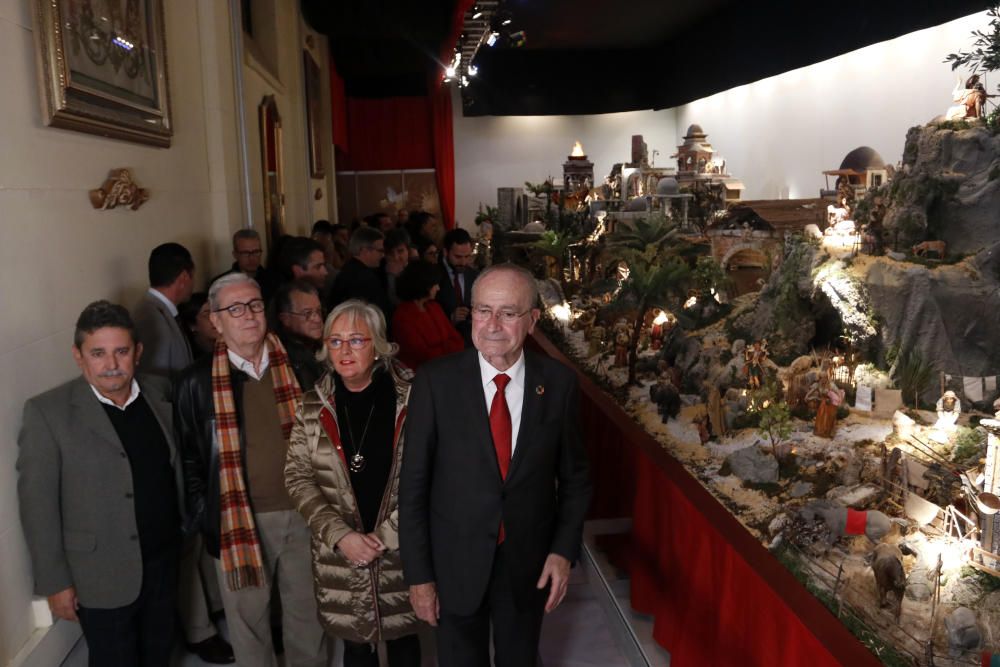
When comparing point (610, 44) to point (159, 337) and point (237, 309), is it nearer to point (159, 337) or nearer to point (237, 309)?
point (159, 337)

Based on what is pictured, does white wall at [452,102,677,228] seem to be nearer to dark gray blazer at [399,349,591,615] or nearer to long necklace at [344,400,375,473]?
long necklace at [344,400,375,473]

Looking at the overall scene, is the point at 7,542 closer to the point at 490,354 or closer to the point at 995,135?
the point at 490,354

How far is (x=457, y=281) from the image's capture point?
5566 mm

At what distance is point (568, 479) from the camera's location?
2211 mm

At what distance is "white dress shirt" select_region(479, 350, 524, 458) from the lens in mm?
2090

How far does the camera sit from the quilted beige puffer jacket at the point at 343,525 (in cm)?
235

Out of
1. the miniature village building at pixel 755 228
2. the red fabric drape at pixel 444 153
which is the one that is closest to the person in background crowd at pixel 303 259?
the miniature village building at pixel 755 228

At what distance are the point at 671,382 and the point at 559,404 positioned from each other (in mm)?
2226

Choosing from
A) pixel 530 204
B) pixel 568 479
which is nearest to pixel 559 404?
pixel 568 479

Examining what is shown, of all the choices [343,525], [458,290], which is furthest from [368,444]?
[458,290]

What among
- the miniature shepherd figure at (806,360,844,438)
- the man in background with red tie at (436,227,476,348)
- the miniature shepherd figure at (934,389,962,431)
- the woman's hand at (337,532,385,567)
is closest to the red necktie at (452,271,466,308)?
the man in background with red tie at (436,227,476,348)

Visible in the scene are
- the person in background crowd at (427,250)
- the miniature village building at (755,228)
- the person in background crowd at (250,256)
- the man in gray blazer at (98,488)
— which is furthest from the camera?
the person in background crowd at (427,250)

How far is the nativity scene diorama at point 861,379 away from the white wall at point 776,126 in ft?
5.67

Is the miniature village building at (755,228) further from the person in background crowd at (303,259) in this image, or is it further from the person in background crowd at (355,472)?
the person in background crowd at (355,472)
